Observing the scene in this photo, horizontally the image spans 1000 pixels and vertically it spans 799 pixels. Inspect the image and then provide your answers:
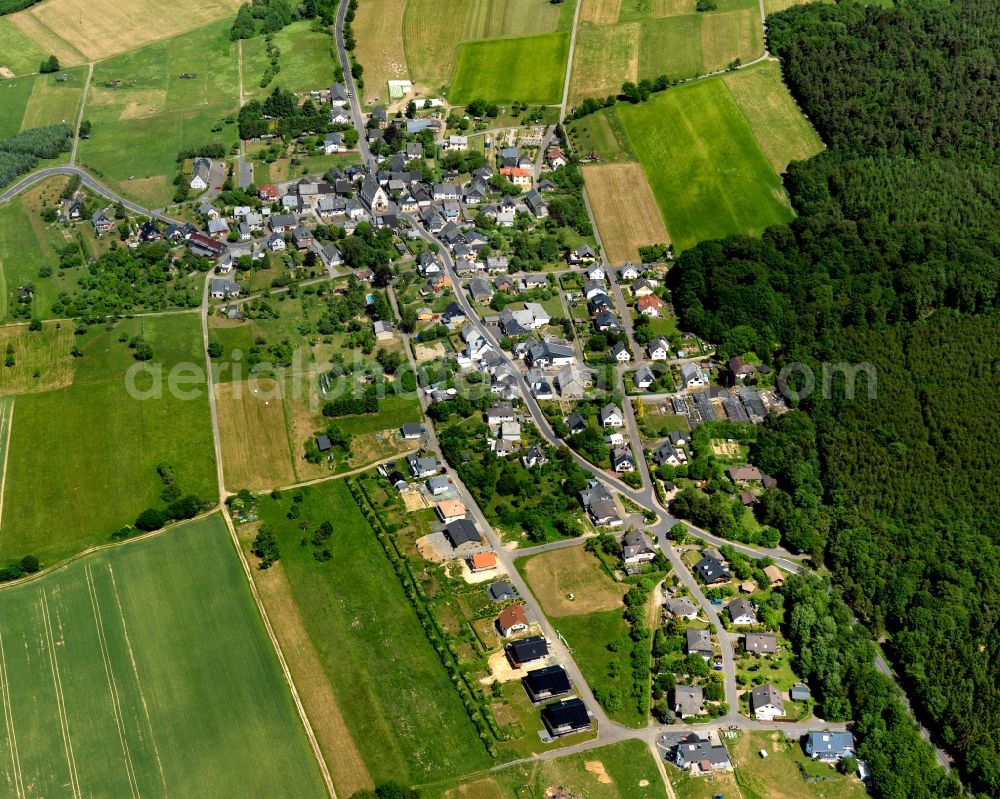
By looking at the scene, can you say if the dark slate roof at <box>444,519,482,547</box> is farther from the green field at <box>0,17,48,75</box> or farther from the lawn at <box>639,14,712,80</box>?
the green field at <box>0,17,48,75</box>

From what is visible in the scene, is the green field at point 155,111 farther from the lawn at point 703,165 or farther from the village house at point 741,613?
the village house at point 741,613

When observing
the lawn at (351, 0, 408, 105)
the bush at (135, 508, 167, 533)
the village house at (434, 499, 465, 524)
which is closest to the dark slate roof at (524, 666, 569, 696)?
the village house at (434, 499, 465, 524)

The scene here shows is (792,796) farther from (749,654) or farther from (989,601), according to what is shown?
(989,601)

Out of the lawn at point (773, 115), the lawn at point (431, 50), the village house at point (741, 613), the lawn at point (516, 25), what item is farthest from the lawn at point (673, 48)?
the village house at point (741, 613)

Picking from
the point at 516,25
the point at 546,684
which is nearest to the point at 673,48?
the point at 516,25

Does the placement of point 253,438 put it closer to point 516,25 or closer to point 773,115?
point 773,115
